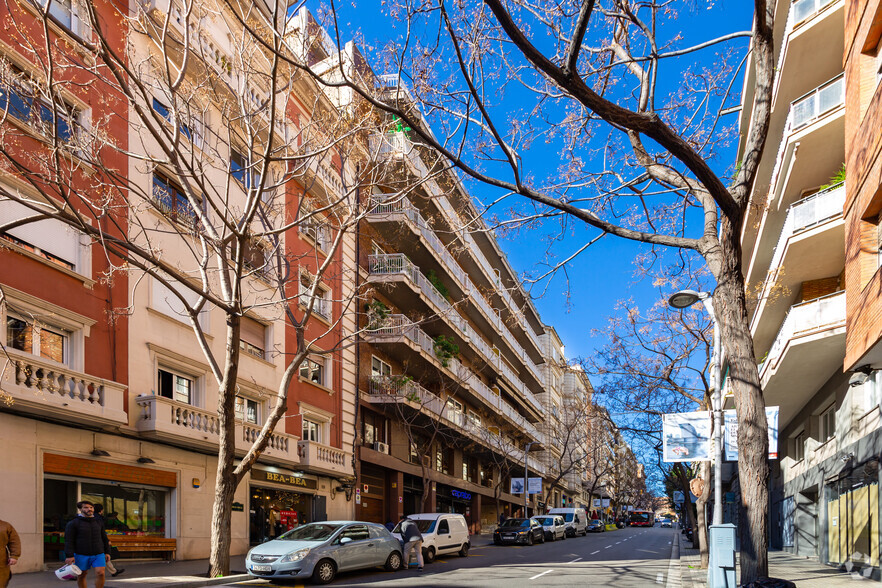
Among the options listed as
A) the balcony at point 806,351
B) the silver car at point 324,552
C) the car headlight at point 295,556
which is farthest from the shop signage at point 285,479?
the balcony at point 806,351

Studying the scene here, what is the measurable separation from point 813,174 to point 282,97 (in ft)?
55.2

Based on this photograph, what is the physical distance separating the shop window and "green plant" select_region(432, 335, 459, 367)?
772cm

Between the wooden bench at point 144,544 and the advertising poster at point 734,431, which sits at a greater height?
the advertising poster at point 734,431

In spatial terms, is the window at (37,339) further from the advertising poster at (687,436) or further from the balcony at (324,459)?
the advertising poster at (687,436)

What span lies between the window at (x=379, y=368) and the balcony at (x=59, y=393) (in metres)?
16.0

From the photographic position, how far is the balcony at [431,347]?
2930cm

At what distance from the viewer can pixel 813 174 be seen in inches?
792

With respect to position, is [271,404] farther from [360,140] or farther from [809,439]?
[809,439]

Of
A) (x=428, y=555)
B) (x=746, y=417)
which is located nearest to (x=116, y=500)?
(x=428, y=555)

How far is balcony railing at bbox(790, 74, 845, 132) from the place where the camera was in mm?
17703

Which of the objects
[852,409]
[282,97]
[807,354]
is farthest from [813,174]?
[282,97]

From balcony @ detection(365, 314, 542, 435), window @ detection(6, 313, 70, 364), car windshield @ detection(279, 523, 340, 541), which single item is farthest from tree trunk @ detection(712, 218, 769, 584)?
window @ detection(6, 313, 70, 364)

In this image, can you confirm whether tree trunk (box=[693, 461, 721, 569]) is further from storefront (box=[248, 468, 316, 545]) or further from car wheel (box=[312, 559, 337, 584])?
storefront (box=[248, 468, 316, 545])

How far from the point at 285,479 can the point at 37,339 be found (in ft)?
34.9
